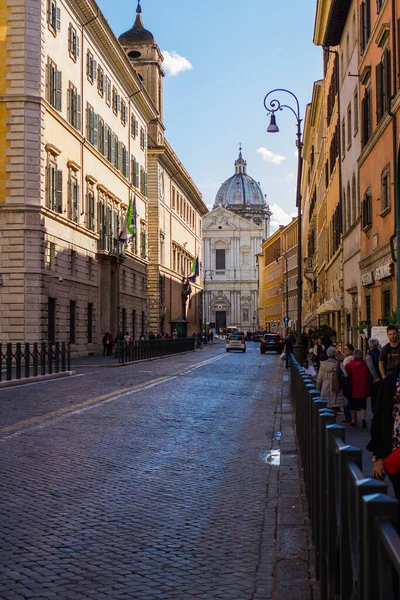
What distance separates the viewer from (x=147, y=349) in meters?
48.2

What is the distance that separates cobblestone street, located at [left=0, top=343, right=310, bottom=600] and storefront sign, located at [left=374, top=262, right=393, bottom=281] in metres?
6.32

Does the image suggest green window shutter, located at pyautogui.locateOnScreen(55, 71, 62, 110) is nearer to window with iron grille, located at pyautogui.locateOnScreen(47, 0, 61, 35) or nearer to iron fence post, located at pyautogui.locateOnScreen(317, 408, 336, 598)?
window with iron grille, located at pyautogui.locateOnScreen(47, 0, 61, 35)

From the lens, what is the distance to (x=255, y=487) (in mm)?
9234

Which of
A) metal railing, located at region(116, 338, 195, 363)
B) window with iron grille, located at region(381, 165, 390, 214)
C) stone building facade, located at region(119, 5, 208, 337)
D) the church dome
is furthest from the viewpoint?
the church dome

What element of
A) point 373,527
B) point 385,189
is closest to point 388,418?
point 373,527

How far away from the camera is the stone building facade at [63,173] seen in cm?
3697

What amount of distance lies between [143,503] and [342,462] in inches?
182

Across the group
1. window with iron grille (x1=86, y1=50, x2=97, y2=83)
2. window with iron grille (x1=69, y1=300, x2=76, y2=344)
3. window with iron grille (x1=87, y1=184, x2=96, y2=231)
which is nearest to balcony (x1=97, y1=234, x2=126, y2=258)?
window with iron grille (x1=87, y1=184, x2=96, y2=231)

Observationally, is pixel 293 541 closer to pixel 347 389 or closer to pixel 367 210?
pixel 347 389

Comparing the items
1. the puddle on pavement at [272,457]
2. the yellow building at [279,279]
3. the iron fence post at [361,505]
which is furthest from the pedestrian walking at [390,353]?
the yellow building at [279,279]

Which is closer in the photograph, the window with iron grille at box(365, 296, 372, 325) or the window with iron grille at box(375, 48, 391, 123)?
the window with iron grille at box(375, 48, 391, 123)

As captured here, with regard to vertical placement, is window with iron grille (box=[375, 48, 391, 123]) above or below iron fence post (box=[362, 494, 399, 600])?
above

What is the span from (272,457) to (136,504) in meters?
3.67

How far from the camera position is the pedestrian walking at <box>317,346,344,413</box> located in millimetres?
15039
